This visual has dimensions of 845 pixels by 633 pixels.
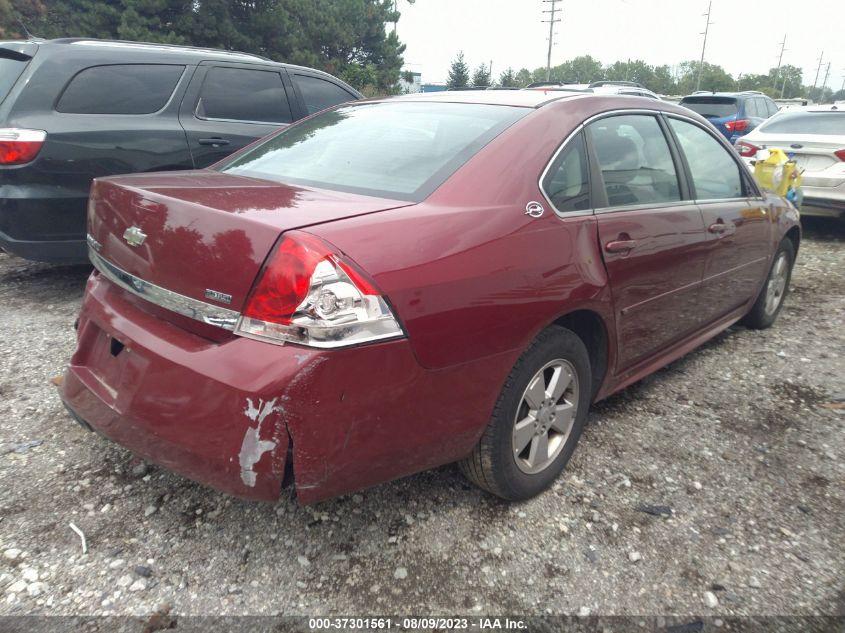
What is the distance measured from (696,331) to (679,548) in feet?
5.16

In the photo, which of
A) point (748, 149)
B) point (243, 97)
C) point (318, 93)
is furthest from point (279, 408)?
point (748, 149)

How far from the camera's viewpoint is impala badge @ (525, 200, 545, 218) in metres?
2.22

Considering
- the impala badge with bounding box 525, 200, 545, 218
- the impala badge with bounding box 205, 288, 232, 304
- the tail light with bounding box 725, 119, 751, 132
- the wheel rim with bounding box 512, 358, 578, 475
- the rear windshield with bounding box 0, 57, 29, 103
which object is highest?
the rear windshield with bounding box 0, 57, 29, 103

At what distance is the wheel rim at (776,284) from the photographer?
4352 millimetres

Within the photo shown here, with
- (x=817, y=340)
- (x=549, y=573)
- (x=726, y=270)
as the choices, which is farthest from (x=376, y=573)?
(x=817, y=340)

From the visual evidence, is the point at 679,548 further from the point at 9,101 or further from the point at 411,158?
the point at 9,101

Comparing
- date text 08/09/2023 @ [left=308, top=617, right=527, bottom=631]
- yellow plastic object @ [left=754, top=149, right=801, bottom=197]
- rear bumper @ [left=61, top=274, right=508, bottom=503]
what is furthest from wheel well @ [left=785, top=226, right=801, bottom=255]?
date text 08/09/2023 @ [left=308, top=617, right=527, bottom=631]

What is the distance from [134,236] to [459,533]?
151cm

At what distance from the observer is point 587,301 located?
2.42 meters

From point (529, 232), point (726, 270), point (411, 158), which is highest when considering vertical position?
point (411, 158)

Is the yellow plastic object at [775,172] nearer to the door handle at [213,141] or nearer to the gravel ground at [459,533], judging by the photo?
the gravel ground at [459,533]

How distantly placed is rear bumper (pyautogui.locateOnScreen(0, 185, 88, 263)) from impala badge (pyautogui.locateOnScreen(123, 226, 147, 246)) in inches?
92.3

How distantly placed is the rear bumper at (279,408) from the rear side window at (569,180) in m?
0.68

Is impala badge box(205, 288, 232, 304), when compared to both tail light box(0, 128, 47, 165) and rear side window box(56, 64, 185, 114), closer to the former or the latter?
tail light box(0, 128, 47, 165)
